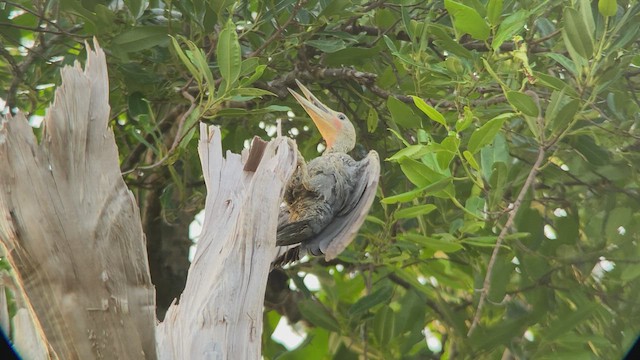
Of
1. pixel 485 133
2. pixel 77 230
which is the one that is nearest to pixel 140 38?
pixel 485 133

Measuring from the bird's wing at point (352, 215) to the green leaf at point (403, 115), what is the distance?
194 millimetres

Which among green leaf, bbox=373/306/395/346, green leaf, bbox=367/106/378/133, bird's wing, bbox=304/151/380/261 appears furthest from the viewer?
green leaf, bbox=373/306/395/346

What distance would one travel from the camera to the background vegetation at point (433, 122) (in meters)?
2.70

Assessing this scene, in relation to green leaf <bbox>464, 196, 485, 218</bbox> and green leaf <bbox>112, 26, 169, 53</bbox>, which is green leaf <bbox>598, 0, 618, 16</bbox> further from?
green leaf <bbox>112, 26, 169, 53</bbox>

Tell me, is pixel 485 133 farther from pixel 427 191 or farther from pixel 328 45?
pixel 328 45

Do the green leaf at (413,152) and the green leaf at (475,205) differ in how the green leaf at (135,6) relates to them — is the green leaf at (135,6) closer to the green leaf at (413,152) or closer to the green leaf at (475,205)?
the green leaf at (413,152)

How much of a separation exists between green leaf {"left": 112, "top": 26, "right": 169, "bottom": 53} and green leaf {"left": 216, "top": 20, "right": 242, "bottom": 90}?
17.7 inches

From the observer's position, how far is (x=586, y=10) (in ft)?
8.39

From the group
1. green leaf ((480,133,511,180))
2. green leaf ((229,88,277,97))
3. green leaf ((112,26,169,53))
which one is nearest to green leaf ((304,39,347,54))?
green leaf ((229,88,277,97))

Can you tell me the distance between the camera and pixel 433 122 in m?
3.32

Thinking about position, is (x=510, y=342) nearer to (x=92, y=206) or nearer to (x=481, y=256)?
(x=481, y=256)

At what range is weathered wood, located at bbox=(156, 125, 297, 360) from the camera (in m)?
1.99

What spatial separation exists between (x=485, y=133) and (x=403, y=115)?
380mm

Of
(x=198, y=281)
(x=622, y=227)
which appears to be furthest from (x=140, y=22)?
(x=622, y=227)
